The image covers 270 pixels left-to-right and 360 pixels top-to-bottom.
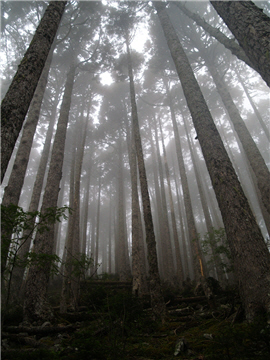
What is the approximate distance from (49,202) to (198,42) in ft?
47.3

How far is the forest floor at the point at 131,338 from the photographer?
213 cm

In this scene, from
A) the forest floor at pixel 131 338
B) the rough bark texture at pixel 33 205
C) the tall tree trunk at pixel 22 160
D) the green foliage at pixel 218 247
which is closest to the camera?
the forest floor at pixel 131 338

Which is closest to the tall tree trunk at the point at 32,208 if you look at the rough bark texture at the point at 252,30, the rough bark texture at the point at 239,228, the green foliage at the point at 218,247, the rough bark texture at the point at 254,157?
the rough bark texture at the point at 239,228

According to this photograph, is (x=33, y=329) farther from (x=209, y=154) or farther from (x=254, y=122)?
(x=254, y=122)

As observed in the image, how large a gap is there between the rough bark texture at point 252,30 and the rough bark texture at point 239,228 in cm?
175

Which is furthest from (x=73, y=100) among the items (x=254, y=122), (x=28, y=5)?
(x=254, y=122)

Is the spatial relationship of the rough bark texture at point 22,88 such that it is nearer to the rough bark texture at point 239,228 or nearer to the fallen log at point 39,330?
the fallen log at point 39,330

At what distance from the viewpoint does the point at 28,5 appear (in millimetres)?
11695

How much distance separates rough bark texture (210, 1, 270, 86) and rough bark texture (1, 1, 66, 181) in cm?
360

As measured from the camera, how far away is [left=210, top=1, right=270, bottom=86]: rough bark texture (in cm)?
319

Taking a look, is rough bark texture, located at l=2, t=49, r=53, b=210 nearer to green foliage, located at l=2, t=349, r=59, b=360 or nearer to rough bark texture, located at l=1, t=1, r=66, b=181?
rough bark texture, located at l=1, t=1, r=66, b=181

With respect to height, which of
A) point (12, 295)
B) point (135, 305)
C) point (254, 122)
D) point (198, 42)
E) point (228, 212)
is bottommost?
point (135, 305)

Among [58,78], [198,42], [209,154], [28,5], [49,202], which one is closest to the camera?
[209,154]

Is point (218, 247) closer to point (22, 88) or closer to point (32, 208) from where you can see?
point (22, 88)
